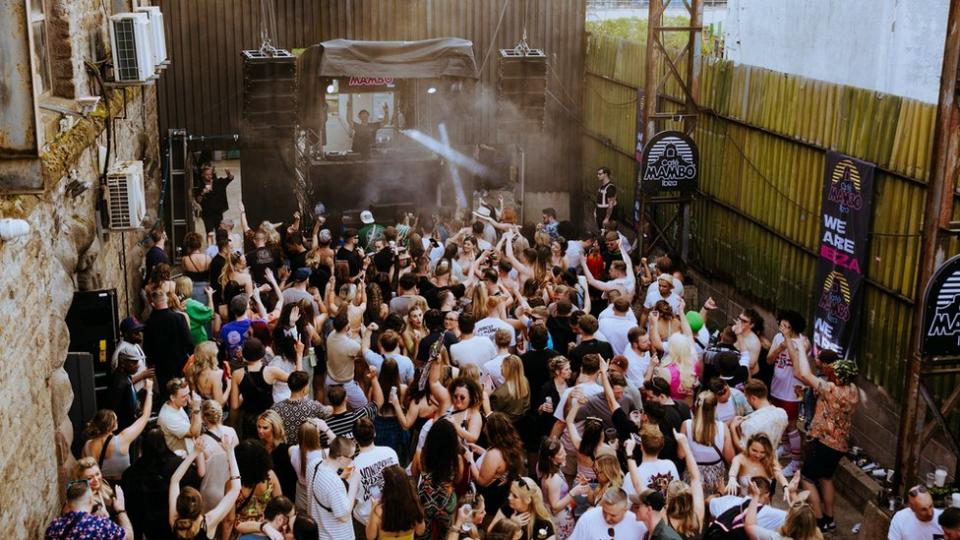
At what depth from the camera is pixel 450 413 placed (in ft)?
25.3

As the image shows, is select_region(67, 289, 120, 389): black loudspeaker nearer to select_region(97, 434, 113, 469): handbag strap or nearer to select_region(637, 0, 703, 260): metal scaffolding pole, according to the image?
select_region(97, 434, 113, 469): handbag strap

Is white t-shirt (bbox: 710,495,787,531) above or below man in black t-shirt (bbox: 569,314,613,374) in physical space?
below

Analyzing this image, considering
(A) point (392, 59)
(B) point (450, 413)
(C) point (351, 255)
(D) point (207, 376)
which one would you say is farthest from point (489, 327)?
(A) point (392, 59)

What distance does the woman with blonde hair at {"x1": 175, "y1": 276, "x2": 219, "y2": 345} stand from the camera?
10195mm

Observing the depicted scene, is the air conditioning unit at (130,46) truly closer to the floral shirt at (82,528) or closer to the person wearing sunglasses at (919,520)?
the floral shirt at (82,528)

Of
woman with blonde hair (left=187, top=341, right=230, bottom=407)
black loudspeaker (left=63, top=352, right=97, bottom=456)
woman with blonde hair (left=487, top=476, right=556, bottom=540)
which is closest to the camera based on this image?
woman with blonde hair (left=487, top=476, right=556, bottom=540)

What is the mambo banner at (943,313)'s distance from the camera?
25.2ft

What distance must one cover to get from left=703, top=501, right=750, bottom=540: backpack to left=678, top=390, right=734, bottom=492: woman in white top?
2.91 feet

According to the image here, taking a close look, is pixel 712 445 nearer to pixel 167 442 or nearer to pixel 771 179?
pixel 167 442

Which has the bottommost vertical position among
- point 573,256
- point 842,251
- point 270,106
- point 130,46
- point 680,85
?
point 573,256

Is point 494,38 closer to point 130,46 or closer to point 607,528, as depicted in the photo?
point 130,46

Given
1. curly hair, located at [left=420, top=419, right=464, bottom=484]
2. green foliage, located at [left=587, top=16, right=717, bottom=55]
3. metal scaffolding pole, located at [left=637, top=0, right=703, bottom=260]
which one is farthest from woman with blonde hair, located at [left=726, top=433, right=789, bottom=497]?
green foliage, located at [left=587, top=16, right=717, bottom=55]

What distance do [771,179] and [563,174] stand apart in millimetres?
7930

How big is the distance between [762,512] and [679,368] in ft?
7.86
